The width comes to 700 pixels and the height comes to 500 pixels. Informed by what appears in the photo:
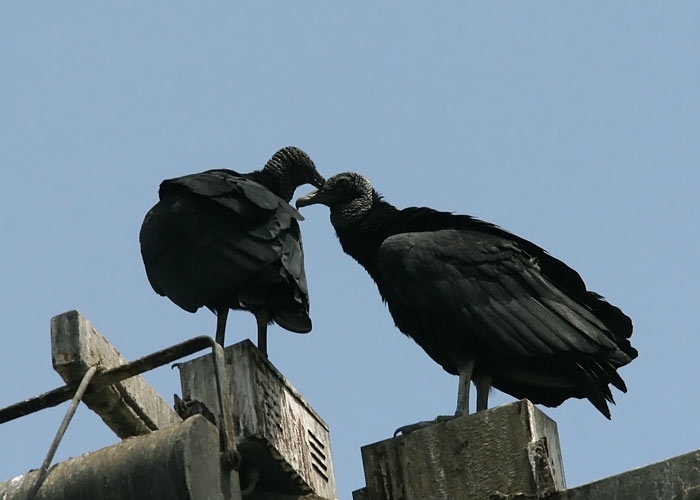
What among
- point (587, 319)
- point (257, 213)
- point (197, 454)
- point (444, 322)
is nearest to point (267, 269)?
point (257, 213)

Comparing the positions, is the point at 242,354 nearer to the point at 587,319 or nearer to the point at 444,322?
the point at 444,322

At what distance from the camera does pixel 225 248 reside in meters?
7.07

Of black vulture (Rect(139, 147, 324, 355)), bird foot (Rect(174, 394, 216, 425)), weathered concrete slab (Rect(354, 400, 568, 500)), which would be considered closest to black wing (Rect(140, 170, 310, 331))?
black vulture (Rect(139, 147, 324, 355))

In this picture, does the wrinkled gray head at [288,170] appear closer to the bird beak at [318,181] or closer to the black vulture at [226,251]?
the bird beak at [318,181]

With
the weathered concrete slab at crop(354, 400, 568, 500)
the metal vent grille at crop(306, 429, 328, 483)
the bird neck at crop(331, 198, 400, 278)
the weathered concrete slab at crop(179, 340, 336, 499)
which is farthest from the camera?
the bird neck at crop(331, 198, 400, 278)

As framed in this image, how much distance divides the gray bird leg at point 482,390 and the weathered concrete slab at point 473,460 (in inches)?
48.0

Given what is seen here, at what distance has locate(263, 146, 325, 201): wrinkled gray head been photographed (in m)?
8.65

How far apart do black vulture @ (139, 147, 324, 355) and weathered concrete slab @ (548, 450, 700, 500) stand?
2.18 metres

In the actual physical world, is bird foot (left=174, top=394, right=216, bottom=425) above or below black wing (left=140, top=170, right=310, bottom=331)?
below

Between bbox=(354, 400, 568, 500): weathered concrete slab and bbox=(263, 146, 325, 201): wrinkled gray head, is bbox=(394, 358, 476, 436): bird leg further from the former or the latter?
bbox=(263, 146, 325, 201): wrinkled gray head

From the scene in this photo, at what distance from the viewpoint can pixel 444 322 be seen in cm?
730

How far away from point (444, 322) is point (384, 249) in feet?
1.73

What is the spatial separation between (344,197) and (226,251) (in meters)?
1.76

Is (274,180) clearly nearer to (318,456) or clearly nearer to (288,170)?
(288,170)
